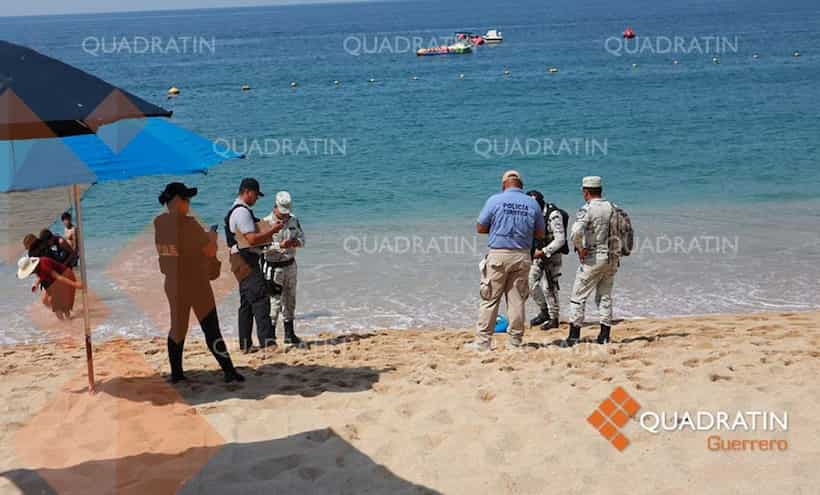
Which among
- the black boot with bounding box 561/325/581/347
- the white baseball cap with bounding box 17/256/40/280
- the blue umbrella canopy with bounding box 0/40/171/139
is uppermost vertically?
the blue umbrella canopy with bounding box 0/40/171/139

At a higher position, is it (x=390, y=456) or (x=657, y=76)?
(x=657, y=76)

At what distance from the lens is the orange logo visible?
19.0 feet

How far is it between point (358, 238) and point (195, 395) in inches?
415

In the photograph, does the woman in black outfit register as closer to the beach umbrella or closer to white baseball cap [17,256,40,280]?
the beach umbrella

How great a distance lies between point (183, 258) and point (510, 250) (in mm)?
2948

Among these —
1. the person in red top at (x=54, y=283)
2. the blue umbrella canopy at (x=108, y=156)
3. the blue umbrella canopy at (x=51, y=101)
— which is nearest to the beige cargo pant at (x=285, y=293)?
the blue umbrella canopy at (x=108, y=156)

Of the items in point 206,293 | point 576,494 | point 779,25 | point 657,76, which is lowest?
point 576,494

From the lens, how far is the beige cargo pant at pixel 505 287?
26.6 feet

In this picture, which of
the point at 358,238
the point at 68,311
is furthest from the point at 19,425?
the point at 358,238

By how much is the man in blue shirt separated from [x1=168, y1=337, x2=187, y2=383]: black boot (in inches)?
110

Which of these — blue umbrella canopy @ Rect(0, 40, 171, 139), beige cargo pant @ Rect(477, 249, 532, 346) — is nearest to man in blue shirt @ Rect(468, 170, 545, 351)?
beige cargo pant @ Rect(477, 249, 532, 346)

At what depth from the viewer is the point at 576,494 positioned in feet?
16.8

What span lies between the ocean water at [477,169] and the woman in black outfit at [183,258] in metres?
4.15

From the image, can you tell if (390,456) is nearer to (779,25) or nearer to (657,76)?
(657,76)
